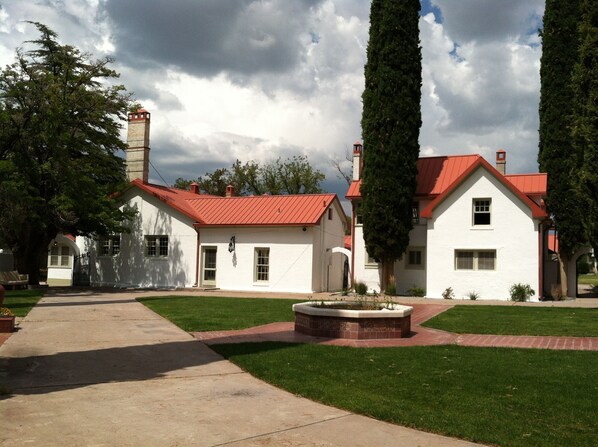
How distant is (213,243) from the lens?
1164 inches

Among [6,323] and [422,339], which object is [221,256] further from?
[422,339]

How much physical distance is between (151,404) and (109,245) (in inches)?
1087

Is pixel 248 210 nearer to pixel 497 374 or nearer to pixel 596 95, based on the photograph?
pixel 596 95

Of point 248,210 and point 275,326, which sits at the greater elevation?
point 248,210

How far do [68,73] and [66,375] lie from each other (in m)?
23.7

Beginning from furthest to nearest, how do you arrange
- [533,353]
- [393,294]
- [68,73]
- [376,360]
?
[68,73] → [393,294] → [533,353] → [376,360]

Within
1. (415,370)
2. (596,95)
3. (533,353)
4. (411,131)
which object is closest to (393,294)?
(411,131)

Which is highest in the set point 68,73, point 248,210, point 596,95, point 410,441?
point 68,73

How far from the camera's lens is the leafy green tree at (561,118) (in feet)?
91.2

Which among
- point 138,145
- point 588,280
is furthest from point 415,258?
point 588,280

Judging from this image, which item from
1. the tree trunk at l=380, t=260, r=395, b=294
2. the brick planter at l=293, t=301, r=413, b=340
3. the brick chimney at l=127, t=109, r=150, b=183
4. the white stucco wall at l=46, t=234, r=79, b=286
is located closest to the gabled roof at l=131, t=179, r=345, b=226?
the brick chimney at l=127, t=109, r=150, b=183

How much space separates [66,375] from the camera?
776 centimetres

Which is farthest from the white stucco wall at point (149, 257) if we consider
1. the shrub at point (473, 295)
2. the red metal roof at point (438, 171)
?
the shrub at point (473, 295)

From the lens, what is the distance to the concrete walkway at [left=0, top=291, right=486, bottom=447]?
5156 millimetres
